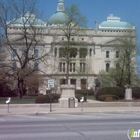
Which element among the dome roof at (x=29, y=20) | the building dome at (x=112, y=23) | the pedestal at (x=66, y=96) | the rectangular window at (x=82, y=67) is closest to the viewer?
the pedestal at (x=66, y=96)

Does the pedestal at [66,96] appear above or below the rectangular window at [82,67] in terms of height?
below

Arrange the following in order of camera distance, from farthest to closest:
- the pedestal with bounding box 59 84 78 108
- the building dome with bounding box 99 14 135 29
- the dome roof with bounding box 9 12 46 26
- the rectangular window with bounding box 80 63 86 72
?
1. the building dome with bounding box 99 14 135 29
2. the rectangular window with bounding box 80 63 86 72
3. the dome roof with bounding box 9 12 46 26
4. the pedestal with bounding box 59 84 78 108

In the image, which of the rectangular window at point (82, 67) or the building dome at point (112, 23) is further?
the building dome at point (112, 23)

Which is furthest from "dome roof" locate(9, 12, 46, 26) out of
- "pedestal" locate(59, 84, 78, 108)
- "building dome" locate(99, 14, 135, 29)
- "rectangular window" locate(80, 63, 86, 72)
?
"building dome" locate(99, 14, 135, 29)

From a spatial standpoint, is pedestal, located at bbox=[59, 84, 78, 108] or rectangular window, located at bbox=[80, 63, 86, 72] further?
rectangular window, located at bbox=[80, 63, 86, 72]

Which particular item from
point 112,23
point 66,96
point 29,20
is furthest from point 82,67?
point 66,96

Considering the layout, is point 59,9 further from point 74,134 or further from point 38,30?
point 74,134

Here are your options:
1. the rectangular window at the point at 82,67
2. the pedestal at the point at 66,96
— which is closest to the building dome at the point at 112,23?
the rectangular window at the point at 82,67

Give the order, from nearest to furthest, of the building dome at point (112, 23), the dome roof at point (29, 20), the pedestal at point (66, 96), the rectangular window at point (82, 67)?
the pedestal at point (66, 96) → the dome roof at point (29, 20) → the rectangular window at point (82, 67) → the building dome at point (112, 23)

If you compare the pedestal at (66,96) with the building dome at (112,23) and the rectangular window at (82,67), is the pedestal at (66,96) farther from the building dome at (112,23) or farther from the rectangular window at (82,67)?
the building dome at (112,23)

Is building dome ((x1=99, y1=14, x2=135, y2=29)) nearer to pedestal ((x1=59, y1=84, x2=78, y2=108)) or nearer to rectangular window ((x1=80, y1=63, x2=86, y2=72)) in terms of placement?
rectangular window ((x1=80, y1=63, x2=86, y2=72))

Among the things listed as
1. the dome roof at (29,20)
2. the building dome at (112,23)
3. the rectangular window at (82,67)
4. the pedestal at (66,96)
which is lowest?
the pedestal at (66,96)

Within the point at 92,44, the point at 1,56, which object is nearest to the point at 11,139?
the point at 1,56

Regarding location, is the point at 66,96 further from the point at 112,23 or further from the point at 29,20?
the point at 112,23
